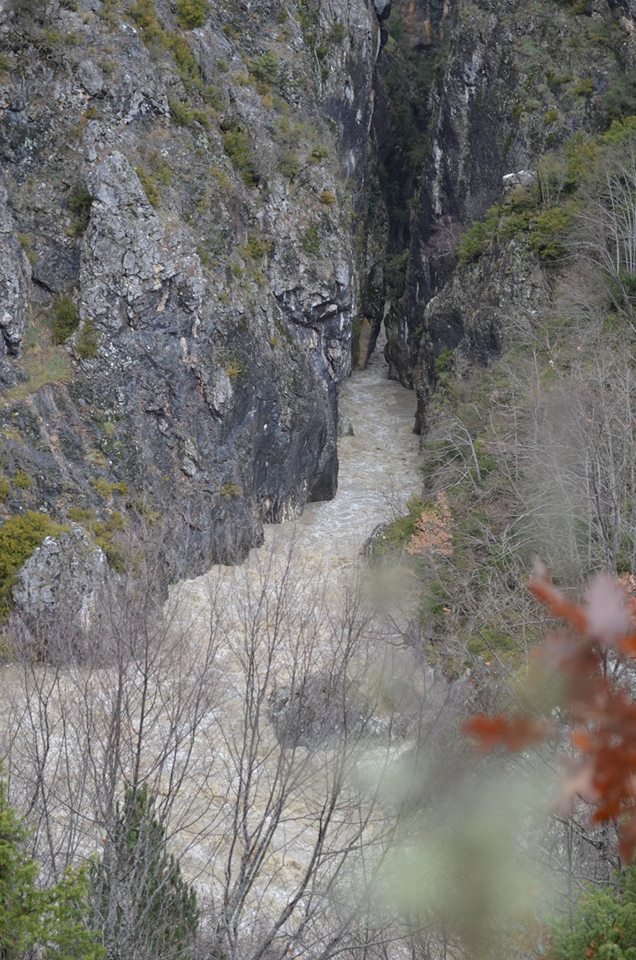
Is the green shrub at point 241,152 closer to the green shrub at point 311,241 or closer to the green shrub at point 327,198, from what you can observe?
the green shrub at point 311,241

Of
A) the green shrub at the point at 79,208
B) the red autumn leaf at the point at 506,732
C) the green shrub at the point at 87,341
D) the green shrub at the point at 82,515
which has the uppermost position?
the green shrub at the point at 79,208

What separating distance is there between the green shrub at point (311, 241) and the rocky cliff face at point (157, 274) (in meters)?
0.07

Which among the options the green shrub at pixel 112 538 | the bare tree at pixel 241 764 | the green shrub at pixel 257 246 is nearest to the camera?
the bare tree at pixel 241 764

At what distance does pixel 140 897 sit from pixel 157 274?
16181mm

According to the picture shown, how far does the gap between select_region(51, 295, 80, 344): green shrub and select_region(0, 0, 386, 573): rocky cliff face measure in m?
0.04

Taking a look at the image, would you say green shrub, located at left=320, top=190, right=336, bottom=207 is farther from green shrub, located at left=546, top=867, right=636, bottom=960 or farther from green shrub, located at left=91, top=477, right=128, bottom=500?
green shrub, located at left=546, top=867, right=636, bottom=960

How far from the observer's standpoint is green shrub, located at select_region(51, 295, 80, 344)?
2086 centimetres

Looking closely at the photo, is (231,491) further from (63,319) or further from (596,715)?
(596,715)

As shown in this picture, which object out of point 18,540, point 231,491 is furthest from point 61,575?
point 231,491

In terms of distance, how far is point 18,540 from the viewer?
1705cm

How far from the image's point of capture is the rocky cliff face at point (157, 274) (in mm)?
20172

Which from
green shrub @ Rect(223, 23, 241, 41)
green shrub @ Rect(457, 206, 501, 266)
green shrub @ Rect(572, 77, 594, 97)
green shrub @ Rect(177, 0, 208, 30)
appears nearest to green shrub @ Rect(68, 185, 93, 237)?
green shrub @ Rect(177, 0, 208, 30)

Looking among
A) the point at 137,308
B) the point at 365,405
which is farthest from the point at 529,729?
the point at 365,405

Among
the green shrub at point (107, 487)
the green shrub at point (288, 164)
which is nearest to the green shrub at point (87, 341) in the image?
the green shrub at point (107, 487)
